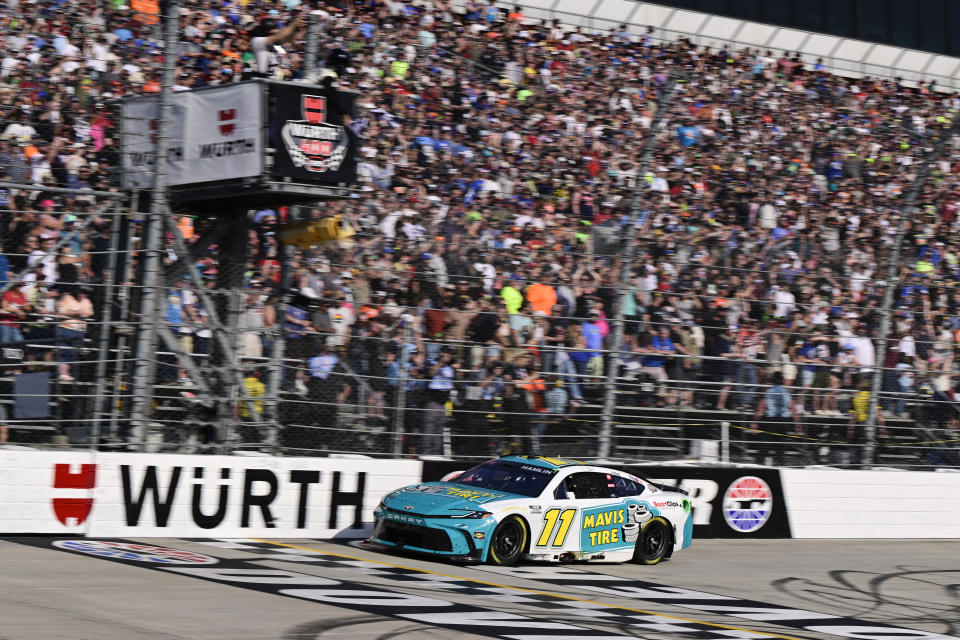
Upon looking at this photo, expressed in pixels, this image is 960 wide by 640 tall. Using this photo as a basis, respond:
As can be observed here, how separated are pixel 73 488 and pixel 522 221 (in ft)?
24.9

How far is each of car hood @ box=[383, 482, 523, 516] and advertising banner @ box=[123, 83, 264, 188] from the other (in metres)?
3.54

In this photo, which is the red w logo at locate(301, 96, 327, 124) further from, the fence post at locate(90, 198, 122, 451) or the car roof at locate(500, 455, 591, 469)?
the car roof at locate(500, 455, 591, 469)

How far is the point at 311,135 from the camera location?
12.8 metres

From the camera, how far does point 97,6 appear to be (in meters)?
15.1

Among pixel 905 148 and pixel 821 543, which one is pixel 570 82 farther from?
pixel 821 543

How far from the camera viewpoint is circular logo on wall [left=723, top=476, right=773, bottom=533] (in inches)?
645

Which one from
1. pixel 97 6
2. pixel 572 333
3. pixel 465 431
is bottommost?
pixel 465 431

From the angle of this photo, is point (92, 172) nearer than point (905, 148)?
Yes

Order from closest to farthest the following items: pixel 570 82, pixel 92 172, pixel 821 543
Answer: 1. pixel 92 172
2. pixel 821 543
3. pixel 570 82

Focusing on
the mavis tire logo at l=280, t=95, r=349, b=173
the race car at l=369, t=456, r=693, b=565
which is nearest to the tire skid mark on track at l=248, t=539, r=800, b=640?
the race car at l=369, t=456, r=693, b=565

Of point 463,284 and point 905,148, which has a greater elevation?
point 905,148

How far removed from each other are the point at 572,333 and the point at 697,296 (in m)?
2.10

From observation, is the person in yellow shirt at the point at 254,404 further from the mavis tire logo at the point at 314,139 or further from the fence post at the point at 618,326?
the fence post at the point at 618,326

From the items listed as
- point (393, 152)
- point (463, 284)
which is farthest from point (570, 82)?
point (463, 284)
